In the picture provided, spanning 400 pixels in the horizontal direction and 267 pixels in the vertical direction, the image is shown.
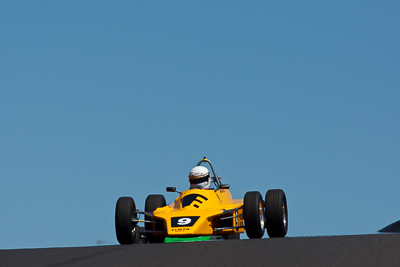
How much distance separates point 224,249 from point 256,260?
4.11 feet

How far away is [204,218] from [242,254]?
495 cm

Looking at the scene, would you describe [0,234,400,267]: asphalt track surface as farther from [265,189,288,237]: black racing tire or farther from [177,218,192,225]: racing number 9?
[265,189,288,237]: black racing tire

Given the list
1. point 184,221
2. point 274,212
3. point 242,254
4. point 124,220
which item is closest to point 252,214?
point 274,212

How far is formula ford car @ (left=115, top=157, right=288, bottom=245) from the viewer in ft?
53.0

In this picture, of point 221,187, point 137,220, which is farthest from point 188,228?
point 221,187

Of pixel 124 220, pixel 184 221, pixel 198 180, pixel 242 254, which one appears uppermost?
pixel 198 180

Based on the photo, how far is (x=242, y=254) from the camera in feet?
37.3

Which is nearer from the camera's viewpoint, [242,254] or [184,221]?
[242,254]

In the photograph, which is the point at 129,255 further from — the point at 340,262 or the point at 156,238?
the point at 156,238

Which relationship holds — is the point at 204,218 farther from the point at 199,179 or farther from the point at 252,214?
the point at 199,179

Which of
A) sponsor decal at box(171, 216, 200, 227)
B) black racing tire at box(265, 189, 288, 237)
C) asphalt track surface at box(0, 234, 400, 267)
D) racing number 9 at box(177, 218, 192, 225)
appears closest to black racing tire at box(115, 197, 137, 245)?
sponsor decal at box(171, 216, 200, 227)

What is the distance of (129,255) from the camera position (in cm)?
1208

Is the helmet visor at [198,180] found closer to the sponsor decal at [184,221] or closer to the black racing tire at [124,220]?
the black racing tire at [124,220]

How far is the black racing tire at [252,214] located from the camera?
16.1 metres
